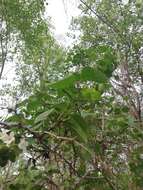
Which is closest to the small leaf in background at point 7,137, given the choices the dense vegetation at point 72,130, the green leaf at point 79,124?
the dense vegetation at point 72,130

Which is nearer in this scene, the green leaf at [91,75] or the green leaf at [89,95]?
the green leaf at [91,75]

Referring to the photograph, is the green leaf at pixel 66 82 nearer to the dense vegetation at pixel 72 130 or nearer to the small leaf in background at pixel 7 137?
the dense vegetation at pixel 72 130

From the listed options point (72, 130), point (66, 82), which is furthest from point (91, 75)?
point (72, 130)

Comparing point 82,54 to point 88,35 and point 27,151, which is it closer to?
point 27,151

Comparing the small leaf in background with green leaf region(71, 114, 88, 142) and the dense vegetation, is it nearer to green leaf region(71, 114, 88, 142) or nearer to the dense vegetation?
the dense vegetation

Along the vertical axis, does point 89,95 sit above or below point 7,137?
above

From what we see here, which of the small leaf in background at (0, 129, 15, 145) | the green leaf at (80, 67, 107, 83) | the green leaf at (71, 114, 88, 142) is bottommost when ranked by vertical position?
the small leaf in background at (0, 129, 15, 145)

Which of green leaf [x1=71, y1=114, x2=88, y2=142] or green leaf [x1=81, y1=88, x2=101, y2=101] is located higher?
green leaf [x1=81, y1=88, x2=101, y2=101]

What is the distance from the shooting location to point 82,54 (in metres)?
1.74

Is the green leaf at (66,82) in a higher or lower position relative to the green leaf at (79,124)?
higher

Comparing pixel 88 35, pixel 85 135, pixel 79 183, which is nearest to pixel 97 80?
pixel 85 135

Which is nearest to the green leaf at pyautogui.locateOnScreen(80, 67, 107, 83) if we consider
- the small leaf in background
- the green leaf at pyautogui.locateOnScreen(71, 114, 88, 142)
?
the green leaf at pyautogui.locateOnScreen(71, 114, 88, 142)

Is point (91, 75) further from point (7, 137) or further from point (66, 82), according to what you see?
point (7, 137)

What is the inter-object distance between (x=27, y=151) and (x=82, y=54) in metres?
0.60
